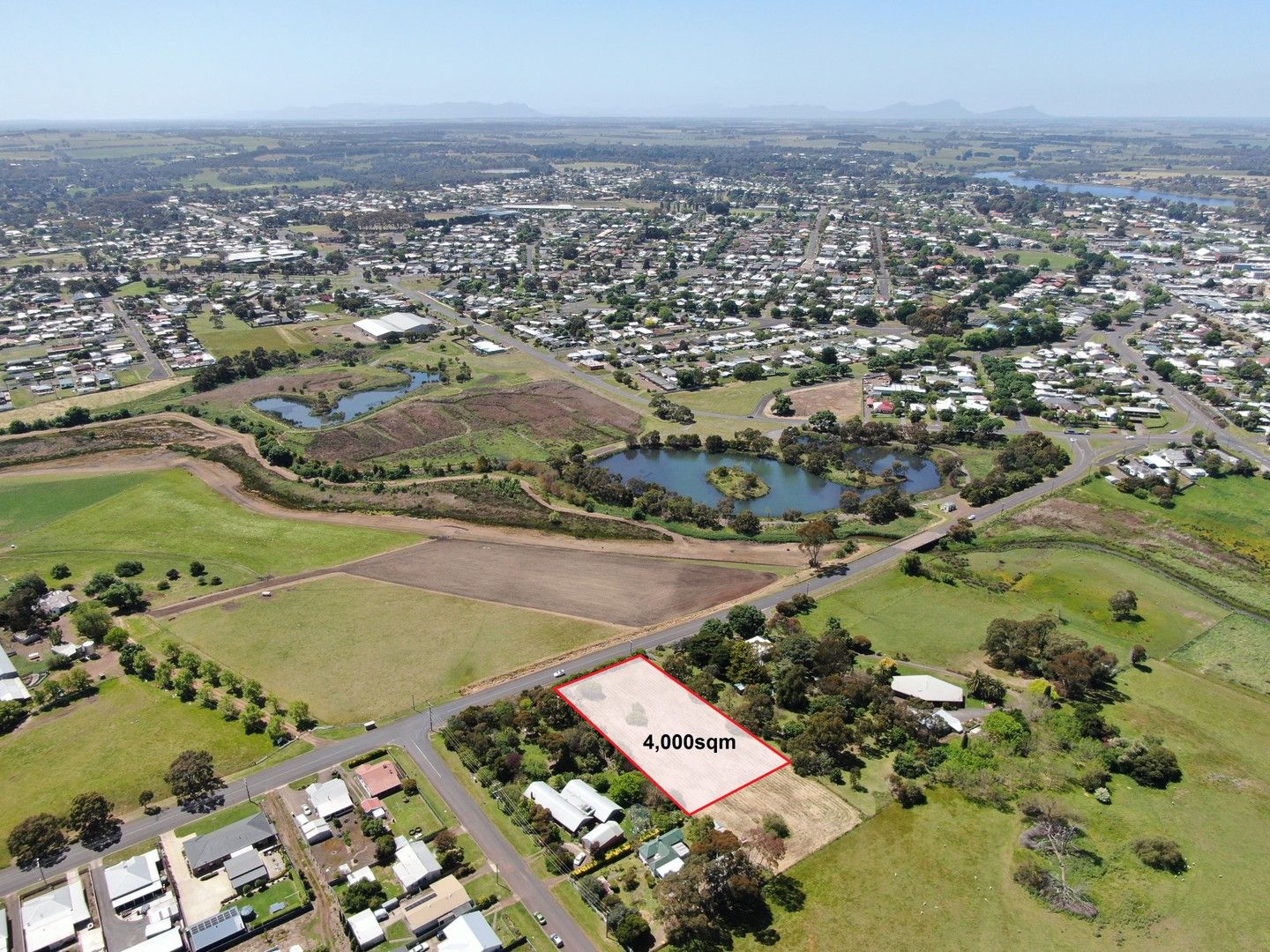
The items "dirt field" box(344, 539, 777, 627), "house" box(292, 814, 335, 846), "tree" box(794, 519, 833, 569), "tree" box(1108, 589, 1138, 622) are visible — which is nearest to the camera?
"house" box(292, 814, 335, 846)

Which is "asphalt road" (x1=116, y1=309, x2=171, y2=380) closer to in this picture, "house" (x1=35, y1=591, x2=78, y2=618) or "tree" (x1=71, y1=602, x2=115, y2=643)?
"house" (x1=35, y1=591, x2=78, y2=618)

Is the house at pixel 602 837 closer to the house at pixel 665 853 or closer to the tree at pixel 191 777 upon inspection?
the house at pixel 665 853

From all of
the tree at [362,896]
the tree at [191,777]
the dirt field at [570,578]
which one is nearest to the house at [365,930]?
the tree at [362,896]

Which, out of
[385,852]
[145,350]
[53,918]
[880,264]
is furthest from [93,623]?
[880,264]

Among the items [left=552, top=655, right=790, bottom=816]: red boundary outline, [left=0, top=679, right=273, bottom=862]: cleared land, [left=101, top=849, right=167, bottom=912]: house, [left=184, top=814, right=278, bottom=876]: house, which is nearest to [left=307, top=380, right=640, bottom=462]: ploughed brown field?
Result: [left=0, top=679, right=273, bottom=862]: cleared land

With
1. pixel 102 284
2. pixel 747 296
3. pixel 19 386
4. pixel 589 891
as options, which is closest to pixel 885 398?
pixel 747 296

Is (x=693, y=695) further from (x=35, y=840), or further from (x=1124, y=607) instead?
(x=1124, y=607)
